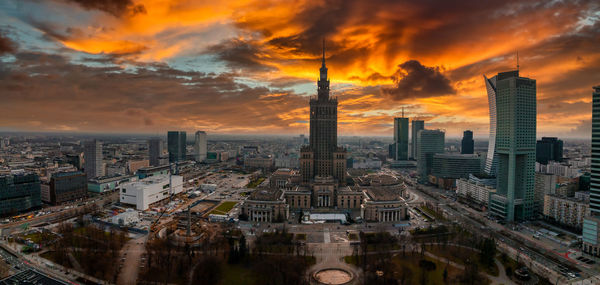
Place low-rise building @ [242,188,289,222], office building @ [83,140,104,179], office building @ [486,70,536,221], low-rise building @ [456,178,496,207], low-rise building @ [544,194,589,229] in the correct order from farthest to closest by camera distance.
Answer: office building @ [83,140,104,179] → low-rise building @ [456,178,496,207] → low-rise building @ [242,188,289,222] → office building @ [486,70,536,221] → low-rise building @ [544,194,589,229]

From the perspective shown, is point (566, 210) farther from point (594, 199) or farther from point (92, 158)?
point (92, 158)

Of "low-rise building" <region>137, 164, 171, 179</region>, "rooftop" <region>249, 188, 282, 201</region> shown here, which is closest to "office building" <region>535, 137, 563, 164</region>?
"rooftop" <region>249, 188, 282, 201</region>

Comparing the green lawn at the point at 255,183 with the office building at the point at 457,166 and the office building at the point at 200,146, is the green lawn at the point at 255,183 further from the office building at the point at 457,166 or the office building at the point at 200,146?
the office building at the point at 200,146

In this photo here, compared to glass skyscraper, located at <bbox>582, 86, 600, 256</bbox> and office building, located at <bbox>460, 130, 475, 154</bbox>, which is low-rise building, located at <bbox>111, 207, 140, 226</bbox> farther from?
office building, located at <bbox>460, 130, 475, 154</bbox>

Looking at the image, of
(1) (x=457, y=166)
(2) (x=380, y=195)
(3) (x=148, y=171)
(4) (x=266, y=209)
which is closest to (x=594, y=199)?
(2) (x=380, y=195)

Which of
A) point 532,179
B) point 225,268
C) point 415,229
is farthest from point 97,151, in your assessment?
point 532,179

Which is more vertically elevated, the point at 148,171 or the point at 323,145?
the point at 323,145
